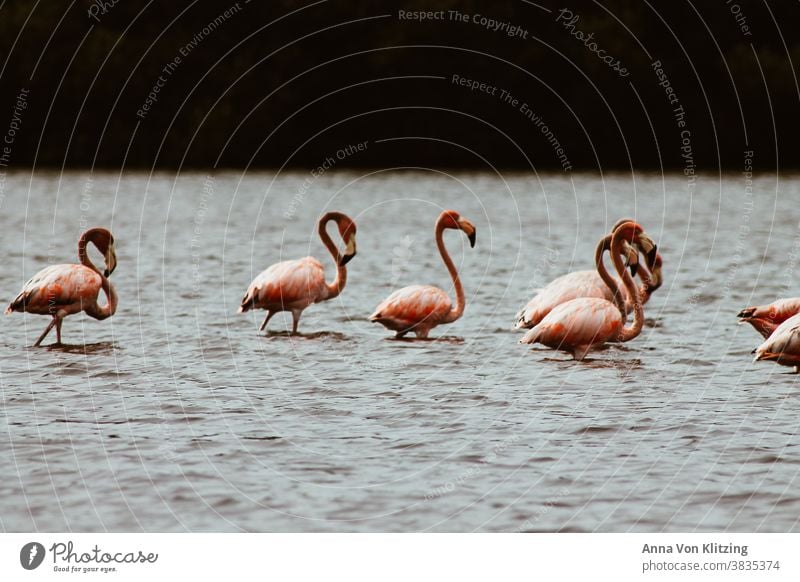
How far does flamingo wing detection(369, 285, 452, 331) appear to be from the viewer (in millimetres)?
13555

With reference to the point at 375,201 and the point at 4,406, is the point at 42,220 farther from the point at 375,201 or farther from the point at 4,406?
the point at 4,406

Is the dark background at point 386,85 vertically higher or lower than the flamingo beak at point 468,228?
higher

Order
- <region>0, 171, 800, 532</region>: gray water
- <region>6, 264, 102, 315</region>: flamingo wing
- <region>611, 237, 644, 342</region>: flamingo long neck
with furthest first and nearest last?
<region>6, 264, 102, 315</region>: flamingo wing < <region>611, 237, 644, 342</region>: flamingo long neck < <region>0, 171, 800, 532</region>: gray water

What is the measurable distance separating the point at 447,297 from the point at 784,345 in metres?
4.14

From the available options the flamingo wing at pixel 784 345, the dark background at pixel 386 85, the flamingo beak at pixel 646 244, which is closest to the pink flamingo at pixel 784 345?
the flamingo wing at pixel 784 345

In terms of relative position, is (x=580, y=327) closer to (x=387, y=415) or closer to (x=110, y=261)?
(x=387, y=415)

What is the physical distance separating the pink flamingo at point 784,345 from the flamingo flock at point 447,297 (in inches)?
2.3

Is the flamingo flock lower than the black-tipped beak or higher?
lower

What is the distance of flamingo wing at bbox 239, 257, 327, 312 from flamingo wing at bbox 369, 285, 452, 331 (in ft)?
3.14

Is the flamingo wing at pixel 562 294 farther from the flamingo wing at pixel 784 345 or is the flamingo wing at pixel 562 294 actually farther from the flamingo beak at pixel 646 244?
the flamingo wing at pixel 784 345

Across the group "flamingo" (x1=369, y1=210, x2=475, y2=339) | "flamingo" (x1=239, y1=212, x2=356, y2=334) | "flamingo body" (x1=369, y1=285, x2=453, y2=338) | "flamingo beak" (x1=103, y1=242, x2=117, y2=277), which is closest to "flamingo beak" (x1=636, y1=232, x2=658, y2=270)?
"flamingo" (x1=369, y1=210, x2=475, y2=339)

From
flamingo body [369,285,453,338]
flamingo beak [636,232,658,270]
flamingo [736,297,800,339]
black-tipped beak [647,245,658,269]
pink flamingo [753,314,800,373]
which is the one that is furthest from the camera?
black-tipped beak [647,245,658,269]

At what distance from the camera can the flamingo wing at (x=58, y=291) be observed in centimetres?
1275

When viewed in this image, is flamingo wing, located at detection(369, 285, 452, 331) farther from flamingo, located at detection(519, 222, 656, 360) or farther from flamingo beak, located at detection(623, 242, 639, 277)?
flamingo beak, located at detection(623, 242, 639, 277)
